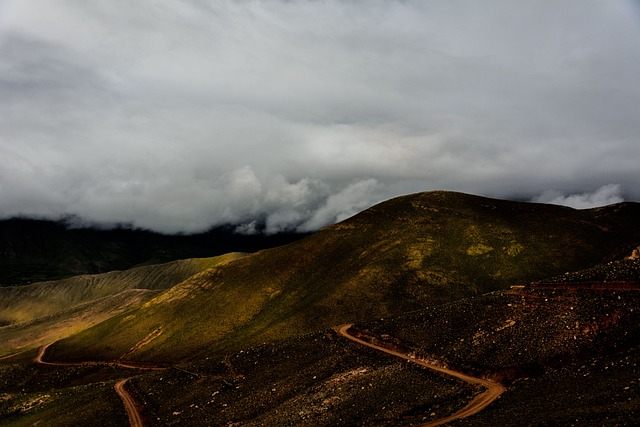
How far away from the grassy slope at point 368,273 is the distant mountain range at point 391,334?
78 cm

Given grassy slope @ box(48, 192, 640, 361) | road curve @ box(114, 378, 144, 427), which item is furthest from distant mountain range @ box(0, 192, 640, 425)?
road curve @ box(114, 378, 144, 427)

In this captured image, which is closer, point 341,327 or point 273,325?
point 341,327

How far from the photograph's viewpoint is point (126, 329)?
174 metres

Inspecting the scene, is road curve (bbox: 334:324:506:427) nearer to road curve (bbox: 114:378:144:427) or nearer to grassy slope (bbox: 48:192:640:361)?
road curve (bbox: 114:378:144:427)

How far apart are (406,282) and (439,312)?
207ft

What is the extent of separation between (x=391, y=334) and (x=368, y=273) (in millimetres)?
73373

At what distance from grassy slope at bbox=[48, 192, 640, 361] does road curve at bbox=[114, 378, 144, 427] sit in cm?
4631

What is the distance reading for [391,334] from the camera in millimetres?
76875

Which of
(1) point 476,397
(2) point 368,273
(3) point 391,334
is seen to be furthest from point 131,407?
(2) point 368,273

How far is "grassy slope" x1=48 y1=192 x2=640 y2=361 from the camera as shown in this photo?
136 metres

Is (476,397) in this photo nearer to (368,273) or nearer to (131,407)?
(131,407)

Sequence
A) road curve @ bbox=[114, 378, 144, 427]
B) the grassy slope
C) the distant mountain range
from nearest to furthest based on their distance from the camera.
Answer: the distant mountain range, road curve @ bbox=[114, 378, 144, 427], the grassy slope

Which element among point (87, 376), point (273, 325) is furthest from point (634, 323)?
point (87, 376)

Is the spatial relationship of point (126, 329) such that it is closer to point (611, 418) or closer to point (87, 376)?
point (87, 376)
